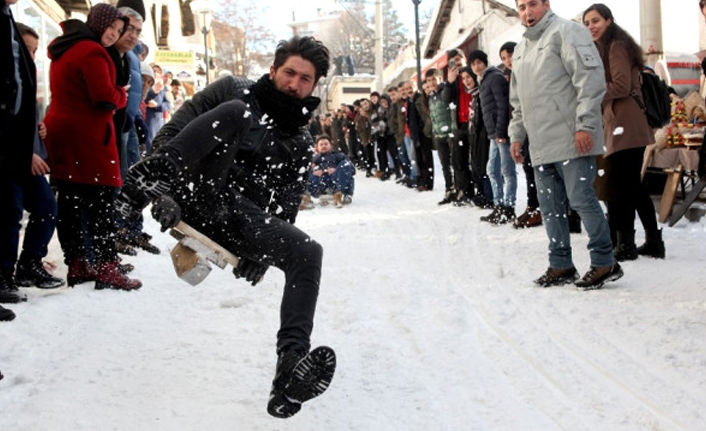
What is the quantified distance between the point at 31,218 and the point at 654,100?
500cm

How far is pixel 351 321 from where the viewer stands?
463cm

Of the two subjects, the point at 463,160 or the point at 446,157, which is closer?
the point at 463,160

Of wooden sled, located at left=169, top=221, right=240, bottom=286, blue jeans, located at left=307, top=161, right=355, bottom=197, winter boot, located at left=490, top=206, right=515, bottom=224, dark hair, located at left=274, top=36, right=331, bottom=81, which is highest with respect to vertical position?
dark hair, located at left=274, top=36, right=331, bottom=81

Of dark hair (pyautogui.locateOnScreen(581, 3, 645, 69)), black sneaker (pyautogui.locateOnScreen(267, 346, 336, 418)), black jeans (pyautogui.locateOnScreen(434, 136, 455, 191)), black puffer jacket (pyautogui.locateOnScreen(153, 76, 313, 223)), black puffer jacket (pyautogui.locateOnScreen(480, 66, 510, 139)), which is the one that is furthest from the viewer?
black jeans (pyautogui.locateOnScreen(434, 136, 455, 191))

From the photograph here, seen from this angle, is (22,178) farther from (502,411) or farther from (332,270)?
(502,411)

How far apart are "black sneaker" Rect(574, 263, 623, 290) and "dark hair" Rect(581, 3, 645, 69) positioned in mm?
1691

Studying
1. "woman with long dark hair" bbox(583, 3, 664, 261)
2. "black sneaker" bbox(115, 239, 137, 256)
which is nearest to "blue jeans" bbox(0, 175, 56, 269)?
"black sneaker" bbox(115, 239, 137, 256)

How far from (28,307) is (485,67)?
632 cm

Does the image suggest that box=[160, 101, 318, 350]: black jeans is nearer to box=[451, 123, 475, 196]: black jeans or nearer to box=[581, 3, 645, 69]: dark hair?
box=[581, 3, 645, 69]: dark hair

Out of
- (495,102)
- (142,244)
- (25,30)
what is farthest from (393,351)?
(495,102)

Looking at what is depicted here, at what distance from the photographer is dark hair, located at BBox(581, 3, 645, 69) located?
5625 millimetres

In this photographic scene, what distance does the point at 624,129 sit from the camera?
574 centimetres

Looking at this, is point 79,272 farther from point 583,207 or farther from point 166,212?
point 583,207

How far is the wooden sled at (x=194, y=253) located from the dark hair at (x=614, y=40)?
3.95m
